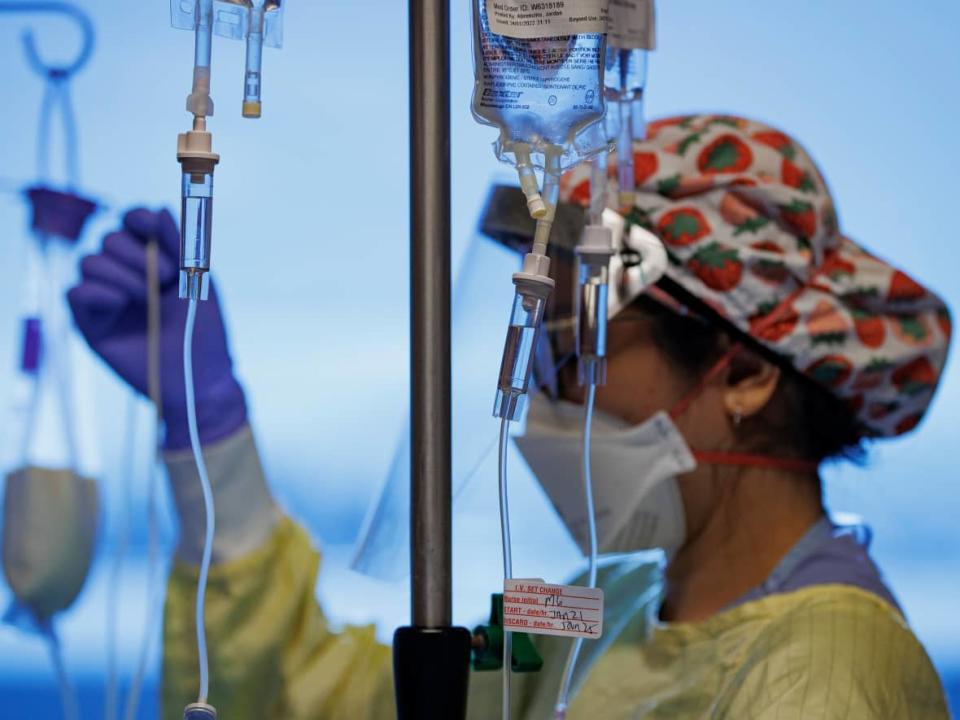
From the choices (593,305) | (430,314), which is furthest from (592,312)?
(430,314)

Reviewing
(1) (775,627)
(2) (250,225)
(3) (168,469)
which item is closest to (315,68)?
(2) (250,225)

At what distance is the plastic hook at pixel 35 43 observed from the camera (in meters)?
Result: 1.21

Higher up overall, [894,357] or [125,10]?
[125,10]

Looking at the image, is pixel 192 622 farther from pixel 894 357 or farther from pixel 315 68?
pixel 315 68

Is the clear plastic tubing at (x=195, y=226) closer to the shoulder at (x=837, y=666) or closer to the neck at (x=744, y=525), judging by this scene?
the shoulder at (x=837, y=666)

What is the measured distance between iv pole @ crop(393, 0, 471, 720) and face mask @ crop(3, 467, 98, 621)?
61 centimetres

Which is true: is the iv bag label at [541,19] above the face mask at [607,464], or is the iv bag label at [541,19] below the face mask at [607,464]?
above

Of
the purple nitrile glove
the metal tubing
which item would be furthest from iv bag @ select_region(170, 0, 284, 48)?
the purple nitrile glove

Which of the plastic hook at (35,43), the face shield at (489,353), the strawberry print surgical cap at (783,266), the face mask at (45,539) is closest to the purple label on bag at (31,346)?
the face mask at (45,539)

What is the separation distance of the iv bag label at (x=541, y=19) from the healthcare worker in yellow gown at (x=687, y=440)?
0.42m

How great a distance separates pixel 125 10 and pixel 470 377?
1.14 meters

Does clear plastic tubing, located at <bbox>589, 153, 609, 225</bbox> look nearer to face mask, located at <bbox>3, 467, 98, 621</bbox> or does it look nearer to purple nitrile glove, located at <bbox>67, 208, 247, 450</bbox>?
purple nitrile glove, located at <bbox>67, 208, 247, 450</bbox>

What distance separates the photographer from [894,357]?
1.08 m

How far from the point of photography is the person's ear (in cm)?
113
